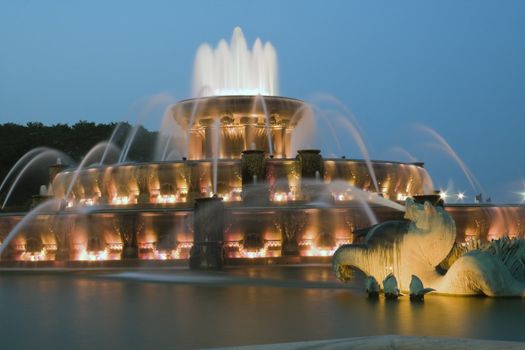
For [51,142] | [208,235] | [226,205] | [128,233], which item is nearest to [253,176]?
[226,205]

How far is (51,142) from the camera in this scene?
60.5 meters

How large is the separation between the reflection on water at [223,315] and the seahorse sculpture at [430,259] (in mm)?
379

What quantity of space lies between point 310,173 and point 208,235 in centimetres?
668

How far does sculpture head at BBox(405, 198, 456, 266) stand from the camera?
1171 centimetres

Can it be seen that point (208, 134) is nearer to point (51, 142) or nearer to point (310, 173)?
point (310, 173)

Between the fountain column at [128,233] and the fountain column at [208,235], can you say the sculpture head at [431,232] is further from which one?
the fountain column at [128,233]

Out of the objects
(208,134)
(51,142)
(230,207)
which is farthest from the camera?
(51,142)

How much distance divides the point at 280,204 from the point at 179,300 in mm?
13375

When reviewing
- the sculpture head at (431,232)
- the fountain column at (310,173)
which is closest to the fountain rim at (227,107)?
the fountain column at (310,173)

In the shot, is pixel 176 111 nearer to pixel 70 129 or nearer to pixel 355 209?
pixel 355 209

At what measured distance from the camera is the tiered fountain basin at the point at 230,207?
23.5m

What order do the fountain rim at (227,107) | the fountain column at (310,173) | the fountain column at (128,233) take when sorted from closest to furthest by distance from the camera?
1. the fountain column at (128,233)
2. the fountain column at (310,173)
3. the fountain rim at (227,107)

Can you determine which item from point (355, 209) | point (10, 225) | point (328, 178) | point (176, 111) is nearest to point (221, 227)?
point (355, 209)

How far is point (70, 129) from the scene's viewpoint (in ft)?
205
